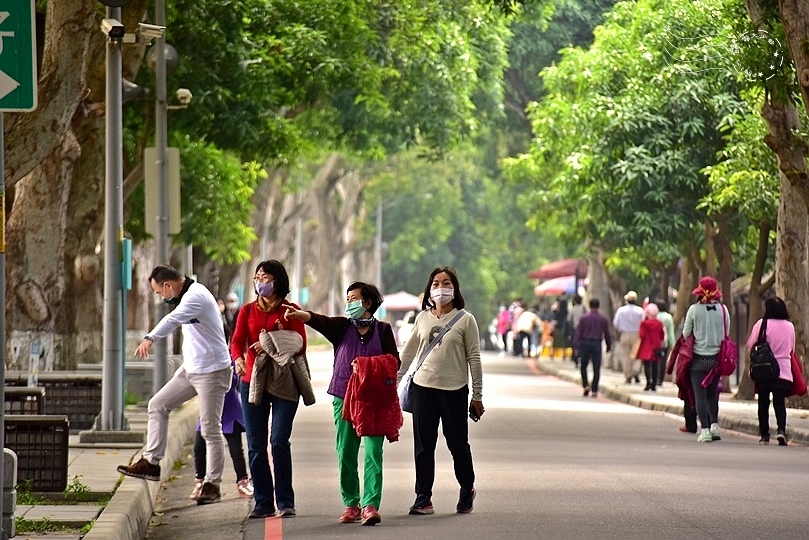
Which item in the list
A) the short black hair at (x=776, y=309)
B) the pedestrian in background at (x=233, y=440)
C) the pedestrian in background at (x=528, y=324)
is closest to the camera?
the pedestrian in background at (x=233, y=440)

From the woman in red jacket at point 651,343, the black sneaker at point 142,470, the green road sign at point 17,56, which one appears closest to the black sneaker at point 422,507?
the black sneaker at point 142,470

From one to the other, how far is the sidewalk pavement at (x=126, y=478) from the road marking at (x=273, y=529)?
2.71 ft

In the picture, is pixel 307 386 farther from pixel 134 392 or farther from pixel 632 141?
pixel 632 141

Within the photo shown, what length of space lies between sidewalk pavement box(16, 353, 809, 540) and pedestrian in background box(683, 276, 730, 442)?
1389mm

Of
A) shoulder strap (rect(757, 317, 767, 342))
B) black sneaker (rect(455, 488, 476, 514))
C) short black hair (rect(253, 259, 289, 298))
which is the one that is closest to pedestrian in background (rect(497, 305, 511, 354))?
shoulder strap (rect(757, 317, 767, 342))

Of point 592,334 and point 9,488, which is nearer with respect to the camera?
point 9,488

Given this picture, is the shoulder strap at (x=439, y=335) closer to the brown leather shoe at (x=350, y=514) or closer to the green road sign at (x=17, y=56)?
the brown leather shoe at (x=350, y=514)

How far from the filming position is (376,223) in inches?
3568

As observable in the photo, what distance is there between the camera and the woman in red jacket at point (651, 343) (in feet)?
110

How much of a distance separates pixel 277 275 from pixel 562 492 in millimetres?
3389

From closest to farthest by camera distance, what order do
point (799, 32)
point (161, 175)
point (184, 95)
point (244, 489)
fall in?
1. point (244, 489)
2. point (799, 32)
3. point (161, 175)
4. point (184, 95)

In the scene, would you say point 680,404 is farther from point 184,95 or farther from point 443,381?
point 443,381

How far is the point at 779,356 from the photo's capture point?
2039 cm

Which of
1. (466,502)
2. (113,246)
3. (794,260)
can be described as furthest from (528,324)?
(466,502)
